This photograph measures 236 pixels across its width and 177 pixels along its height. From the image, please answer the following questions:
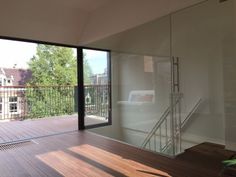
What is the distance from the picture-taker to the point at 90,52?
4660 millimetres

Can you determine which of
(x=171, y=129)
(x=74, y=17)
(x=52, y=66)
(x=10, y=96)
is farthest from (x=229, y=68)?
(x=52, y=66)

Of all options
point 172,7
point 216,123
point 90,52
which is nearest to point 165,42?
point 172,7

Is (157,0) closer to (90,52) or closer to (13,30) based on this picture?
(90,52)

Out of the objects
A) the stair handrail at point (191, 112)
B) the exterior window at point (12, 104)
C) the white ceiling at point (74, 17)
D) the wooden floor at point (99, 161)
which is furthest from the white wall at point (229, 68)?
the exterior window at point (12, 104)

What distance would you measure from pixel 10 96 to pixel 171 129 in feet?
15.1

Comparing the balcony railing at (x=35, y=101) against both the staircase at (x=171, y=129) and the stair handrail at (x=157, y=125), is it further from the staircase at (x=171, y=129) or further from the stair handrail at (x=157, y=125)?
the staircase at (x=171, y=129)

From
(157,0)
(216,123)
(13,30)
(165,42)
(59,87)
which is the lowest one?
(216,123)

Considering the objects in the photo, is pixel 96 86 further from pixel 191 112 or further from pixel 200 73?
pixel 200 73

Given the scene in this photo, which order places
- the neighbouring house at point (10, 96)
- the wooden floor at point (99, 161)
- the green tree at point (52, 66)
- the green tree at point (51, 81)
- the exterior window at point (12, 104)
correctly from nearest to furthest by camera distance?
the wooden floor at point (99, 161)
the neighbouring house at point (10, 96)
the exterior window at point (12, 104)
the green tree at point (51, 81)
the green tree at point (52, 66)

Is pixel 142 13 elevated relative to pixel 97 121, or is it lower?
elevated

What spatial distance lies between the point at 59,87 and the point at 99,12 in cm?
312

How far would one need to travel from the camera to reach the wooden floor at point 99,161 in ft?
8.11

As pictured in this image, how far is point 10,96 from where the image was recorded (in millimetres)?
5926

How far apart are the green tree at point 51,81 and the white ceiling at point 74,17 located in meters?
0.83
